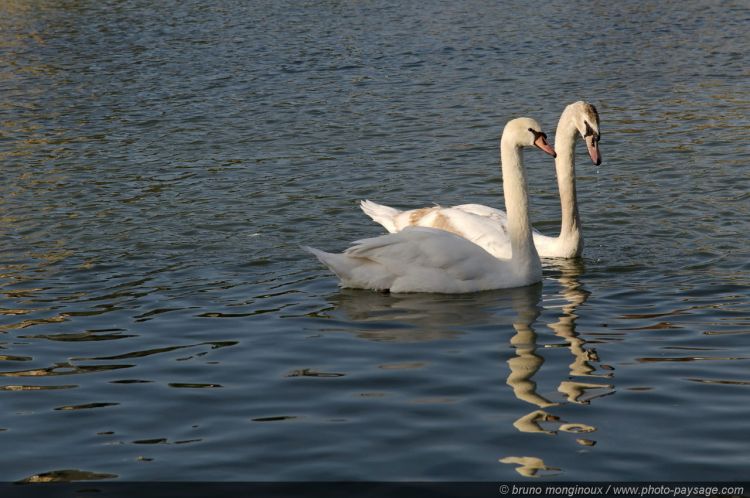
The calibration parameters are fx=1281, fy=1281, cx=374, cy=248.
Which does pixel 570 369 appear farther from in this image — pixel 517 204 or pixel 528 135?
pixel 528 135

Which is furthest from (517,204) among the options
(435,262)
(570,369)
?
(570,369)

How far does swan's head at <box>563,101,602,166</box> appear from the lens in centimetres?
1227

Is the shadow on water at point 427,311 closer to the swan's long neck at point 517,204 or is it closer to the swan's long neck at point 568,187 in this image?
the swan's long neck at point 517,204

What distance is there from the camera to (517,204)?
1116 centimetres

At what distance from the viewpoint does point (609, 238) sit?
12.7 metres

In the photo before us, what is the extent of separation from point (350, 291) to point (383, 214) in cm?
192

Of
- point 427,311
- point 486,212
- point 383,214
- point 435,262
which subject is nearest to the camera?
point 427,311

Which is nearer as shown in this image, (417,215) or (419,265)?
(419,265)

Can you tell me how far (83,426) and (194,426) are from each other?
698 millimetres

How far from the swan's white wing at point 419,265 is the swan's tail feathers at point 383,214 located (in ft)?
5.48

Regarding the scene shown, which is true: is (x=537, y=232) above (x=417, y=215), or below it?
below

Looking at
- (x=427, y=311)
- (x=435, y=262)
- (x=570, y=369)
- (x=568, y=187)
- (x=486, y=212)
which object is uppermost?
(x=568, y=187)

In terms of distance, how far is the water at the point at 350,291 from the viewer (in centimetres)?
732

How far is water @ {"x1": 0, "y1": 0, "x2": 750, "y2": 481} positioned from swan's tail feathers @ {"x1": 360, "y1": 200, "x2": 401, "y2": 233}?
332 mm
